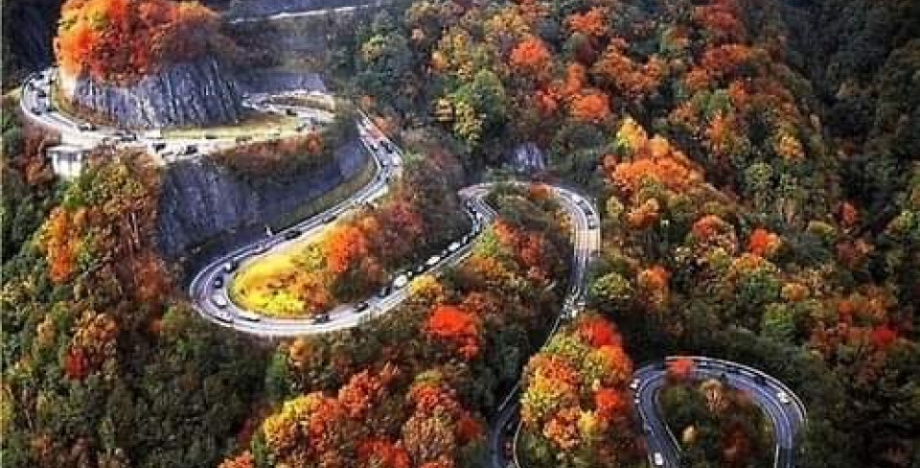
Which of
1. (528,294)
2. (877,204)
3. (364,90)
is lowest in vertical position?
(877,204)

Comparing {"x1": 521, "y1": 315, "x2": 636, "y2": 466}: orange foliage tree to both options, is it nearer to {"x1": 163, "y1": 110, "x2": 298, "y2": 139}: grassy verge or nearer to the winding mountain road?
the winding mountain road

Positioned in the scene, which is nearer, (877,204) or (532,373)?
(532,373)

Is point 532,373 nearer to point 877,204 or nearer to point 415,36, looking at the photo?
point 415,36

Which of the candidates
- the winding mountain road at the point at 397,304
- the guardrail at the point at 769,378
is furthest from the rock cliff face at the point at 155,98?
the guardrail at the point at 769,378

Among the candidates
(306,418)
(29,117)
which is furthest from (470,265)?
(29,117)

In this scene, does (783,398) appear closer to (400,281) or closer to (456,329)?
(456,329)

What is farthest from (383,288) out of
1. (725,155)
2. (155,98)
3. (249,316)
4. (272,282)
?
(725,155)
